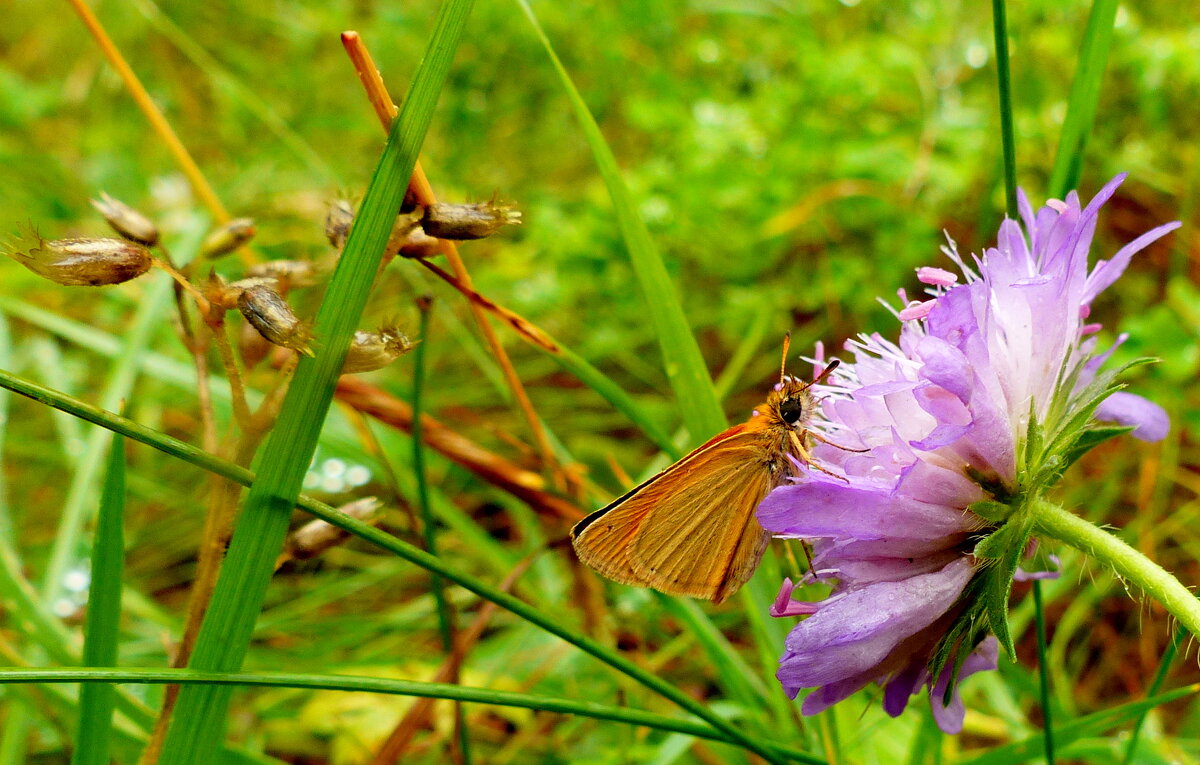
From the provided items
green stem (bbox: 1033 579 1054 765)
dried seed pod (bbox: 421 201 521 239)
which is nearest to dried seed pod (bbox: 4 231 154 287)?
dried seed pod (bbox: 421 201 521 239)

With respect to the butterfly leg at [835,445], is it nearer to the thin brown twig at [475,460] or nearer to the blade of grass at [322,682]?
the blade of grass at [322,682]

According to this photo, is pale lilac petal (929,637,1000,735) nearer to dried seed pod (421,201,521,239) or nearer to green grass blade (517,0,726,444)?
green grass blade (517,0,726,444)

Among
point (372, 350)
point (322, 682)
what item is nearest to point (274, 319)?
point (372, 350)

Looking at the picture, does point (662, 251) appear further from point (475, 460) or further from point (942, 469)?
point (942, 469)

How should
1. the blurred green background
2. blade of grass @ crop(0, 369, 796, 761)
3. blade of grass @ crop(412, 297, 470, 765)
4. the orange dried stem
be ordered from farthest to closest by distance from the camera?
the blurred green background < the orange dried stem < blade of grass @ crop(412, 297, 470, 765) < blade of grass @ crop(0, 369, 796, 761)

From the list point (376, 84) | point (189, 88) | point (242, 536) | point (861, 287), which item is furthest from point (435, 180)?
point (242, 536)

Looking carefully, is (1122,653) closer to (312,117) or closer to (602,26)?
(602,26)
